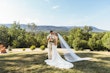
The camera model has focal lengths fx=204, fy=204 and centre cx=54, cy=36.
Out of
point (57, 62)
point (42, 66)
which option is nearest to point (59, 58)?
point (57, 62)

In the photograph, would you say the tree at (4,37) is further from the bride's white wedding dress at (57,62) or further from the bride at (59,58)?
the bride's white wedding dress at (57,62)

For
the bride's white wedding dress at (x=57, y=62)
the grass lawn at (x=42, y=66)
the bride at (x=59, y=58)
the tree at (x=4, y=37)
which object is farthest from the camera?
the tree at (x=4, y=37)

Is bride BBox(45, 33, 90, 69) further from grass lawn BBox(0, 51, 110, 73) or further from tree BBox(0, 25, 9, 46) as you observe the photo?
tree BBox(0, 25, 9, 46)

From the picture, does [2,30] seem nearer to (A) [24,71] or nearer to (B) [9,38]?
(B) [9,38]

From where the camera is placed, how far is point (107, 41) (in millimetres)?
42688

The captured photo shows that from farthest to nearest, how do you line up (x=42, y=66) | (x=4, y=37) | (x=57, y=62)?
(x=4, y=37) → (x=57, y=62) → (x=42, y=66)

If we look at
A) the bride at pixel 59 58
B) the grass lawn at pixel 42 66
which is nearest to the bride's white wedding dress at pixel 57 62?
the bride at pixel 59 58

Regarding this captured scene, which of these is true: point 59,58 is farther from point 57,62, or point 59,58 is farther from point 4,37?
point 4,37

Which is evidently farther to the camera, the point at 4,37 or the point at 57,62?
the point at 4,37

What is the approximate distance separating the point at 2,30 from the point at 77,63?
49.7 metres

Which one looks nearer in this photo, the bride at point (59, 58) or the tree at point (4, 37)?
the bride at point (59, 58)

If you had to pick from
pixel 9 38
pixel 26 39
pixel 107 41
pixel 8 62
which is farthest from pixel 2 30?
pixel 8 62

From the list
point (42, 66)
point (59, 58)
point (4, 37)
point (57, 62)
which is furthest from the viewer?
point (4, 37)

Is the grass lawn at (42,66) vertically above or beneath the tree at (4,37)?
above
